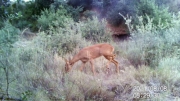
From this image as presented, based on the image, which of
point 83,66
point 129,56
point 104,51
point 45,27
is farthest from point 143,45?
point 45,27

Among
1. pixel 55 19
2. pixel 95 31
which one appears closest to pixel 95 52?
pixel 95 31

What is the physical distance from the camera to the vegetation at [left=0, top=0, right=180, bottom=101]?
439 centimetres

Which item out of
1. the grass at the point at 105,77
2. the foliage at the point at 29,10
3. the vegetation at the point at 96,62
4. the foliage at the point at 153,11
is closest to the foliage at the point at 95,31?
the vegetation at the point at 96,62

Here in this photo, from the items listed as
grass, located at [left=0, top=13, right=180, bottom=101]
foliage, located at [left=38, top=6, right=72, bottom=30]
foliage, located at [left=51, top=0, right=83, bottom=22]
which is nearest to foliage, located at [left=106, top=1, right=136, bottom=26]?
foliage, located at [left=51, top=0, right=83, bottom=22]

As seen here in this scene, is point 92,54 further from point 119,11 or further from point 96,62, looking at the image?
point 119,11

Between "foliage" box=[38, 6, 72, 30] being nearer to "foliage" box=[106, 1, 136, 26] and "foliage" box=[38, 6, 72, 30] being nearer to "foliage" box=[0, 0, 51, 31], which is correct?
"foliage" box=[0, 0, 51, 31]

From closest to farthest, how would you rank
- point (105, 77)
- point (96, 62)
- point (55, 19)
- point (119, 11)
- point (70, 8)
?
point (105, 77), point (96, 62), point (119, 11), point (55, 19), point (70, 8)

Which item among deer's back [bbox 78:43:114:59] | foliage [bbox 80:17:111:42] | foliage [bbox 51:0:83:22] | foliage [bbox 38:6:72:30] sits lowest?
deer's back [bbox 78:43:114:59]

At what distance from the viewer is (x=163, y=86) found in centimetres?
462

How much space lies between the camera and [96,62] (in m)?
6.40

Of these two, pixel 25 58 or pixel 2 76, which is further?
pixel 25 58

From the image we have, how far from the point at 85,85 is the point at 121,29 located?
5.39m

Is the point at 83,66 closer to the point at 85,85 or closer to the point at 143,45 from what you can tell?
the point at 85,85

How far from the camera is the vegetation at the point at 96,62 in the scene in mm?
Result: 4387
